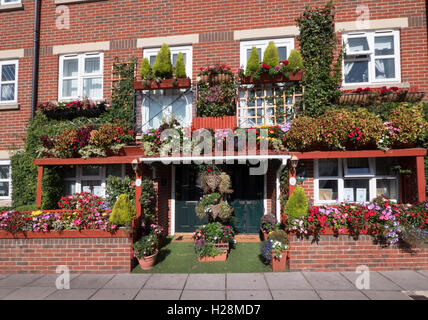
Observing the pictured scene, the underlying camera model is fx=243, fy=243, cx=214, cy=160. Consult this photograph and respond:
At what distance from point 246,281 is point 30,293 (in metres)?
4.23

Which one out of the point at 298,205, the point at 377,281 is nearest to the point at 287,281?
the point at 298,205

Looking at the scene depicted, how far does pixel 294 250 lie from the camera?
5.49m

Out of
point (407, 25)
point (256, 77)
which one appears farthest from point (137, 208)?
point (407, 25)

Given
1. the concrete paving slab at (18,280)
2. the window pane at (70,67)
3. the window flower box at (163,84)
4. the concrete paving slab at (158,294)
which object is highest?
the window pane at (70,67)

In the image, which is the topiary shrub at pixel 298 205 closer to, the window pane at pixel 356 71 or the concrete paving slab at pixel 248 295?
the concrete paving slab at pixel 248 295

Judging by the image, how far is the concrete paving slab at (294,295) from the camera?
431 centimetres

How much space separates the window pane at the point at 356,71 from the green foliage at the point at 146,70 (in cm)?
604

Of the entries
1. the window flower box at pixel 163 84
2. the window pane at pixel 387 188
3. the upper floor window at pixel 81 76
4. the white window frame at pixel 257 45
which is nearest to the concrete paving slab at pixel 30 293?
the window flower box at pixel 163 84

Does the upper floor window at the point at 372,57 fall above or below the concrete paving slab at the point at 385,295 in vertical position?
above

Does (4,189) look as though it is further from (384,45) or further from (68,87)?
(384,45)

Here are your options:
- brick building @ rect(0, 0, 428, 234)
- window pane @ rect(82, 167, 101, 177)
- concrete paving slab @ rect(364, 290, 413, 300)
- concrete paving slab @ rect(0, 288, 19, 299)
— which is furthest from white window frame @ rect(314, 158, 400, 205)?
concrete paving slab @ rect(0, 288, 19, 299)

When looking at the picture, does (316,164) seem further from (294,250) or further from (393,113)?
(294,250)

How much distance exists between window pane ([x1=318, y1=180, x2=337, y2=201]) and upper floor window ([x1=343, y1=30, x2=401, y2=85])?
316 cm

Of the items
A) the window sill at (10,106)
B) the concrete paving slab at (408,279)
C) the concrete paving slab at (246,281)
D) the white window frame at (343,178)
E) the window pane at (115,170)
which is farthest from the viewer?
the window sill at (10,106)
